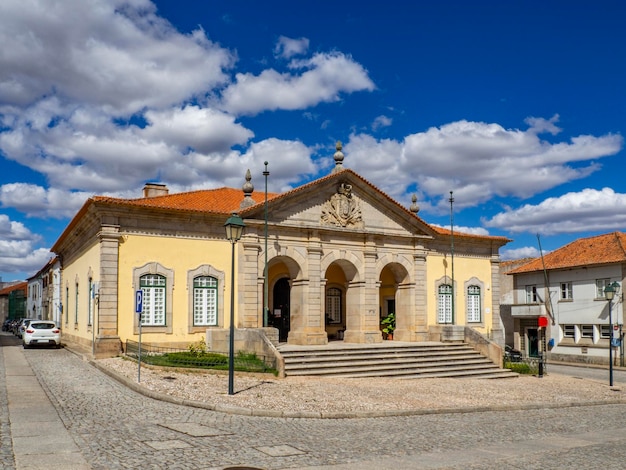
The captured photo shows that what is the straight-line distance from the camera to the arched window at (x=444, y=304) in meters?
29.4

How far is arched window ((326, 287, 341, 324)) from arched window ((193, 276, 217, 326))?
7333mm

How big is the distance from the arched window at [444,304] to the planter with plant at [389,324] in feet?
6.98

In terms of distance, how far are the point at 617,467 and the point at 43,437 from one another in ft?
29.1

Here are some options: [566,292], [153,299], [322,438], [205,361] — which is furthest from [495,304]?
[322,438]

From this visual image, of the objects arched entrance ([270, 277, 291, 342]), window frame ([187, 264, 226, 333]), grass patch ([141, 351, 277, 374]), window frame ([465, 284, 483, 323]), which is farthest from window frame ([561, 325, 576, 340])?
grass patch ([141, 351, 277, 374])

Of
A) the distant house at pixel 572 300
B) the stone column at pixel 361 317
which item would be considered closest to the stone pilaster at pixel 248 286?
the stone column at pixel 361 317

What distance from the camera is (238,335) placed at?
21.3 meters

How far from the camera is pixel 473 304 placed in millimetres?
30672

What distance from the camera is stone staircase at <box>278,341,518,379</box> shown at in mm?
20297

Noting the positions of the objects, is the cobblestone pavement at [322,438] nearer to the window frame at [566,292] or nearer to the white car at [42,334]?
the white car at [42,334]

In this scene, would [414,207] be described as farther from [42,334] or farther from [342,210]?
[42,334]

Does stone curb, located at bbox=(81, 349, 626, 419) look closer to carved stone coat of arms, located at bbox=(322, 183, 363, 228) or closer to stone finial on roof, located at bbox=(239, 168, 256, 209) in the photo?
stone finial on roof, located at bbox=(239, 168, 256, 209)

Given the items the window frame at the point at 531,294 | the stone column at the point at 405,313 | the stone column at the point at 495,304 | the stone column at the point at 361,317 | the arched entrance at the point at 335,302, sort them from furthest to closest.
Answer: the window frame at the point at 531,294 → the stone column at the point at 495,304 → the arched entrance at the point at 335,302 → the stone column at the point at 405,313 → the stone column at the point at 361,317

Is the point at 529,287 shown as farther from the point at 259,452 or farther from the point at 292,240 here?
the point at 259,452
